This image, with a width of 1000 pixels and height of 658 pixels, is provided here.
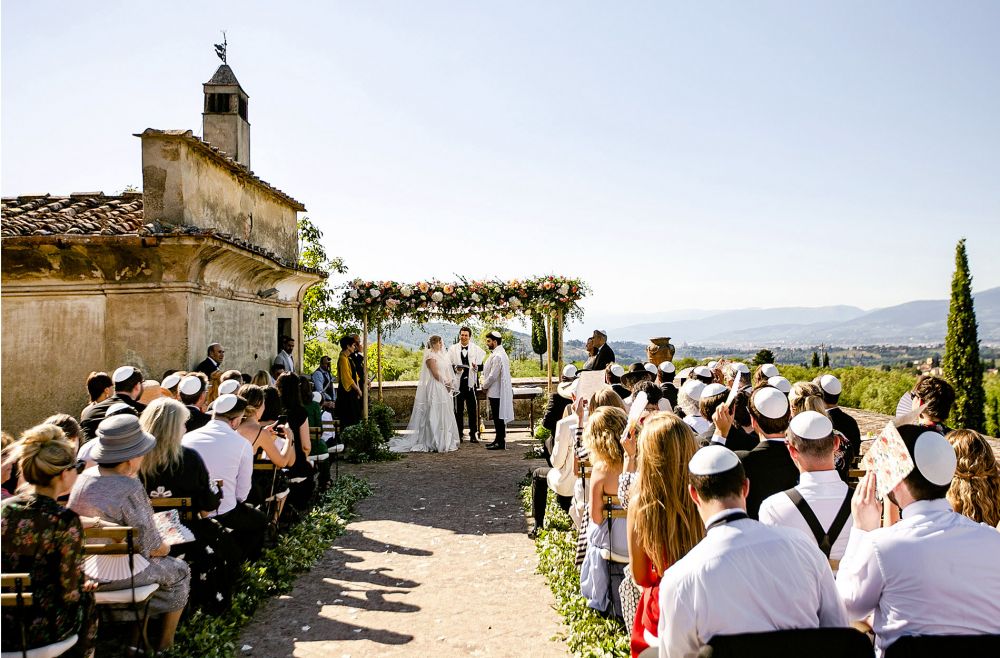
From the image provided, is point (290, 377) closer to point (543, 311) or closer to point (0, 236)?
point (0, 236)

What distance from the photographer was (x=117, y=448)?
14.0 ft

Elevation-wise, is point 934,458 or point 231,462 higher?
point 934,458

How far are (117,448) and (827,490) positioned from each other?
4.03 meters

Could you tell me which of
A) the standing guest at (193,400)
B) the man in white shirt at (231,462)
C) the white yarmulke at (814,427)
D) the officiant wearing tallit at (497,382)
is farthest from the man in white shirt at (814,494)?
the officiant wearing tallit at (497,382)

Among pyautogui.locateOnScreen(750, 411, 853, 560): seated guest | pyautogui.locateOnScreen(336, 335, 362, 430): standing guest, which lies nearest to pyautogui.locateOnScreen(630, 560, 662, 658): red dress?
pyautogui.locateOnScreen(750, 411, 853, 560): seated guest

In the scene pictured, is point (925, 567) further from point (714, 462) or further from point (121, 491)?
point (121, 491)

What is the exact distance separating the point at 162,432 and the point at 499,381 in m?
10.4

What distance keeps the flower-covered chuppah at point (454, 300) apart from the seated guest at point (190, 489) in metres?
10.2

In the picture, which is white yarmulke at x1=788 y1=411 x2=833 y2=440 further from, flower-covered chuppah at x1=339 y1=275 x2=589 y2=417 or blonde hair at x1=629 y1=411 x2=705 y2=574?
flower-covered chuppah at x1=339 y1=275 x2=589 y2=417

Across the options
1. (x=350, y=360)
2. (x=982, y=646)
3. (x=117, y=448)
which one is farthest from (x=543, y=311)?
(x=982, y=646)

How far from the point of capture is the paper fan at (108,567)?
432 centimetres

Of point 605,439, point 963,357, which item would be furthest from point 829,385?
point 963,357

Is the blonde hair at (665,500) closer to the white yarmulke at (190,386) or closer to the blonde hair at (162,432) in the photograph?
the blonde hair at (162,432)

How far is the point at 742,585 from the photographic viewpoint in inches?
98.0
